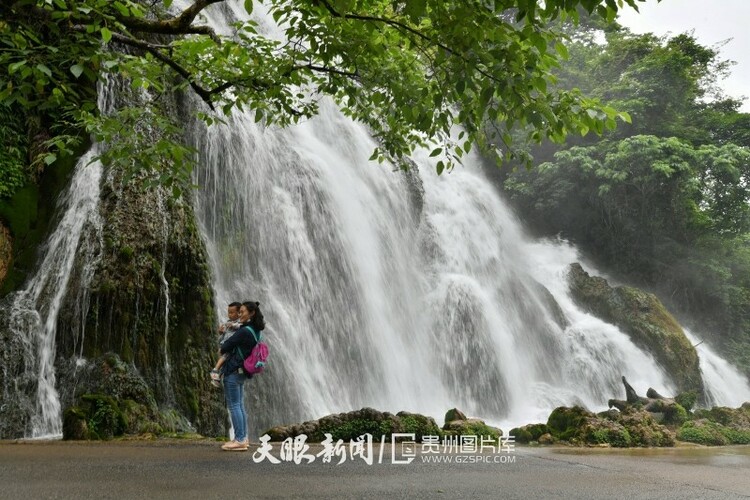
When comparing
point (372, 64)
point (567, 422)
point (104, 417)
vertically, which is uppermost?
point (372, 64)

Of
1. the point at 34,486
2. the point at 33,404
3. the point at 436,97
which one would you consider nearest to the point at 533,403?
the point at 33,404

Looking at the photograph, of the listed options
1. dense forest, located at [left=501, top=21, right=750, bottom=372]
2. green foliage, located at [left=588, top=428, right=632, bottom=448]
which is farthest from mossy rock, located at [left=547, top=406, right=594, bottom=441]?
dense forest, located at [left=501, top=21, right=750, bottom=372]

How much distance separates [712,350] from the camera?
2503 cm

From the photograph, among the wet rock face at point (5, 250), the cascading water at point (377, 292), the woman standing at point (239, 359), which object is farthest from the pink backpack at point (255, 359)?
the wet rock face at point (5, 250)

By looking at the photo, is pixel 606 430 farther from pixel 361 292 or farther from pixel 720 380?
pixel 720 380

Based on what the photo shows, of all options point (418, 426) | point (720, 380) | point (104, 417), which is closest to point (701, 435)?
point (418, 426)

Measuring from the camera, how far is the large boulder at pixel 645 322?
2081 cm

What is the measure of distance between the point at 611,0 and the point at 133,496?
13.5 ft

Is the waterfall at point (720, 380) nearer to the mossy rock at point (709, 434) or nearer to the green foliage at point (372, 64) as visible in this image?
the mossy rock at point (709, 434)

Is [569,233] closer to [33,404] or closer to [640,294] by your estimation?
[640,294]

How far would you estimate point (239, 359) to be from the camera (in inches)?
220

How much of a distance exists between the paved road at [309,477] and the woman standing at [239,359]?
10.7 inches

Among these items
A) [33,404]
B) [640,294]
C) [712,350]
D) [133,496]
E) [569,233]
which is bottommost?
[133,496]

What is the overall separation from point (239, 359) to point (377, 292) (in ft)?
31.1
